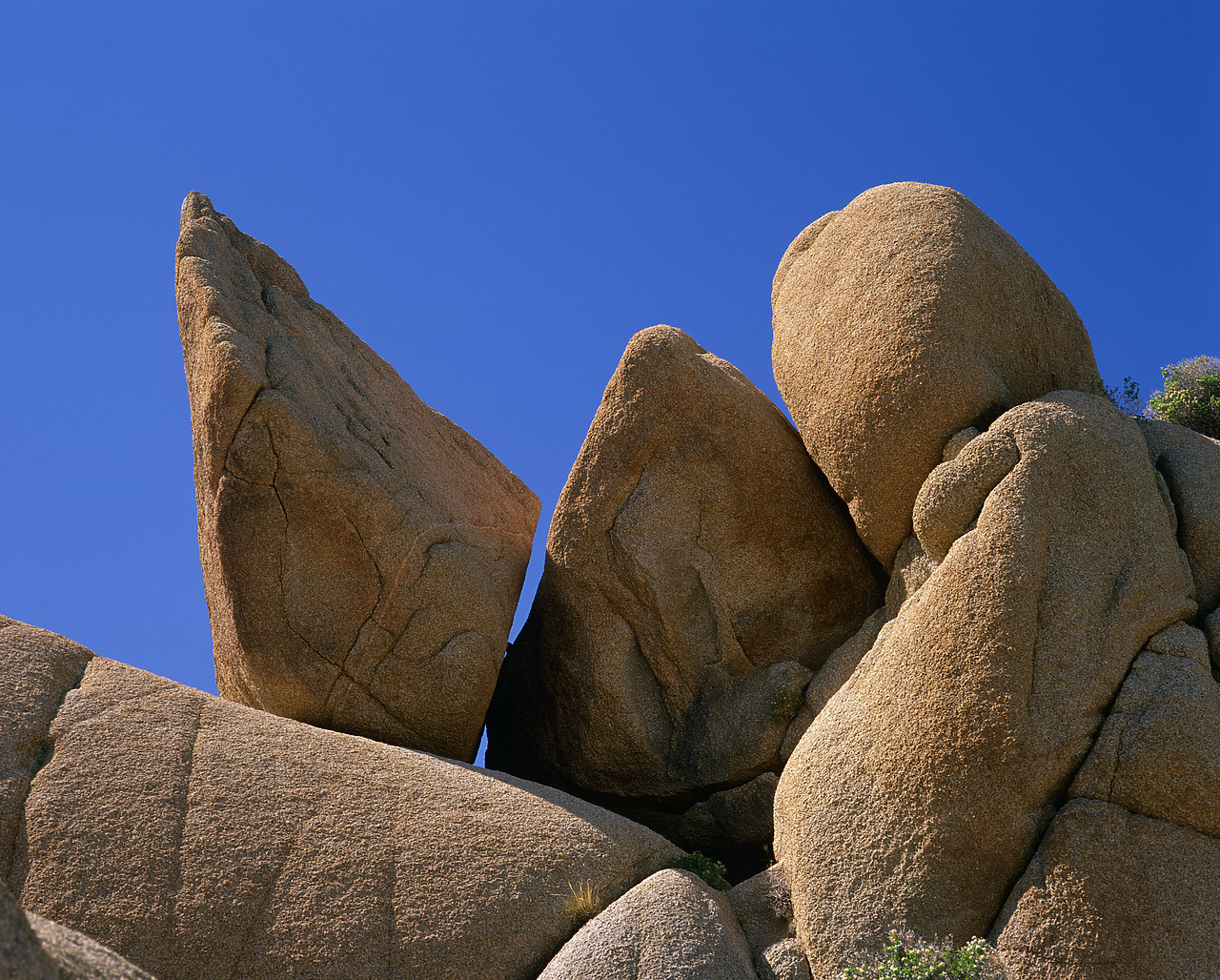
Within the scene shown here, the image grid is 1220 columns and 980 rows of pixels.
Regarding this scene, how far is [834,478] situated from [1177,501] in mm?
3330

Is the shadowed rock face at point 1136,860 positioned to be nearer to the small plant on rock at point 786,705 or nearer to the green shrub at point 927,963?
the green shrub at point 927,963

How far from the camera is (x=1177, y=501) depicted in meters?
10.2

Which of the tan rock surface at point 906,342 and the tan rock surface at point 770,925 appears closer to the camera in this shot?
the tan rock surface at point 770,925

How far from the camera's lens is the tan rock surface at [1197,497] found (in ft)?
32.1

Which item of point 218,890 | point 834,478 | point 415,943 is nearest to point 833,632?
point 834,478

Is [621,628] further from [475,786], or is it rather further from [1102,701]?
[1102,701]

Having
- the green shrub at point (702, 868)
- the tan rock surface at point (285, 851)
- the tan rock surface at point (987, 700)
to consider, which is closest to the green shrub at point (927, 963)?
the tan rock surface at point (987, 700)

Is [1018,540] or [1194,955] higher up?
[1018,540]

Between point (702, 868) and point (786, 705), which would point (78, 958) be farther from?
point (786, 705)

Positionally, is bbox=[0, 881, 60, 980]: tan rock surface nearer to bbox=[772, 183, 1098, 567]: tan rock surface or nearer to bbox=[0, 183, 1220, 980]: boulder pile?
bbox=[0, 183, 1220, 980]: boulder pile

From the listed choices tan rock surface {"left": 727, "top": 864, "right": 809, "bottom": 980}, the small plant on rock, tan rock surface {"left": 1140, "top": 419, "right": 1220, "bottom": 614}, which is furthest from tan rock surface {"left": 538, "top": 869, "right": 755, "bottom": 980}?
tan rock surface {"left": 1140, "top": 419, "right": 1220, "bottom": 614}

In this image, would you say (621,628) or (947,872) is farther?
(621,628)

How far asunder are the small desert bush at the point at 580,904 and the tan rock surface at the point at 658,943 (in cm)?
13

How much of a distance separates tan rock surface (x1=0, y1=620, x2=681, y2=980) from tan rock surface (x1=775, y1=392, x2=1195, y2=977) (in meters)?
2.12
